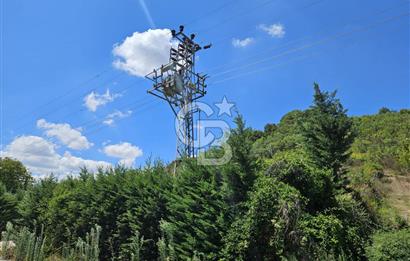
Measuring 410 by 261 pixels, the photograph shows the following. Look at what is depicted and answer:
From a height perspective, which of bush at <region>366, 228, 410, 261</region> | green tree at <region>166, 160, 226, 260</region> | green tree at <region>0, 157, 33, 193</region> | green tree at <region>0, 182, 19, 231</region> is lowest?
bush at <region>366, 228, 410, 261</region>

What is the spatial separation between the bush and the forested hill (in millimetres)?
20

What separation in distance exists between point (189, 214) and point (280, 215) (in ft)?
7.24

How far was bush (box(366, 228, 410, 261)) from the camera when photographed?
671 cm

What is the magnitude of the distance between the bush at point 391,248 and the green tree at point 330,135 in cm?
521

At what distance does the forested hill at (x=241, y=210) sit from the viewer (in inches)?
294

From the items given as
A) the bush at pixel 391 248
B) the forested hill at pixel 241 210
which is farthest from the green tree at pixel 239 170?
the bush at pixel 391 248

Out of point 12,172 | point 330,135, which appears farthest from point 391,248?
point 12,172

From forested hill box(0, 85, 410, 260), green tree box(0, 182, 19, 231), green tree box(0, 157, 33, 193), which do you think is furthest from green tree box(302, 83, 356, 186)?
green tree box(0, 157, 33, 193)

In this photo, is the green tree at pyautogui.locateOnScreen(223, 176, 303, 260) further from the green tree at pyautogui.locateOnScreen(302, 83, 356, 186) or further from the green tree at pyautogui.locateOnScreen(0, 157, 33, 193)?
the green tree at pyautogui.locateOnScreen(0, 157, 33, 193)

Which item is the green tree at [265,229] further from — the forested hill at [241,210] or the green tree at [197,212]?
the green tree at [197,212]

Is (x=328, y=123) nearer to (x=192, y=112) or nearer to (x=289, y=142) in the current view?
(x=192, y=112)

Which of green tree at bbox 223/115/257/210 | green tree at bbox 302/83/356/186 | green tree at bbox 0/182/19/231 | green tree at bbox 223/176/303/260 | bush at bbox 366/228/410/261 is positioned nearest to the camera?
bush at bbox 366/228/410/261

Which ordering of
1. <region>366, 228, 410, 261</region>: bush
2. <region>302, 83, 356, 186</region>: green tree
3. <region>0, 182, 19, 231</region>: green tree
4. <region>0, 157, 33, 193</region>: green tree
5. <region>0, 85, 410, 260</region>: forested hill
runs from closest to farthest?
<region>366, 228, 410, 261</region>: bush < <region>0, 85, 410, 260</region>: forested hill < <region>302, 83, 356, 186</region>: green tree < <region>0, 182, 19, 231</region>: green tree < <region>0, 157, 33, 193</region>: green tree

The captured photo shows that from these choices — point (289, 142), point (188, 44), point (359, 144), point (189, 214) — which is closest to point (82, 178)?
point (189, 214)
